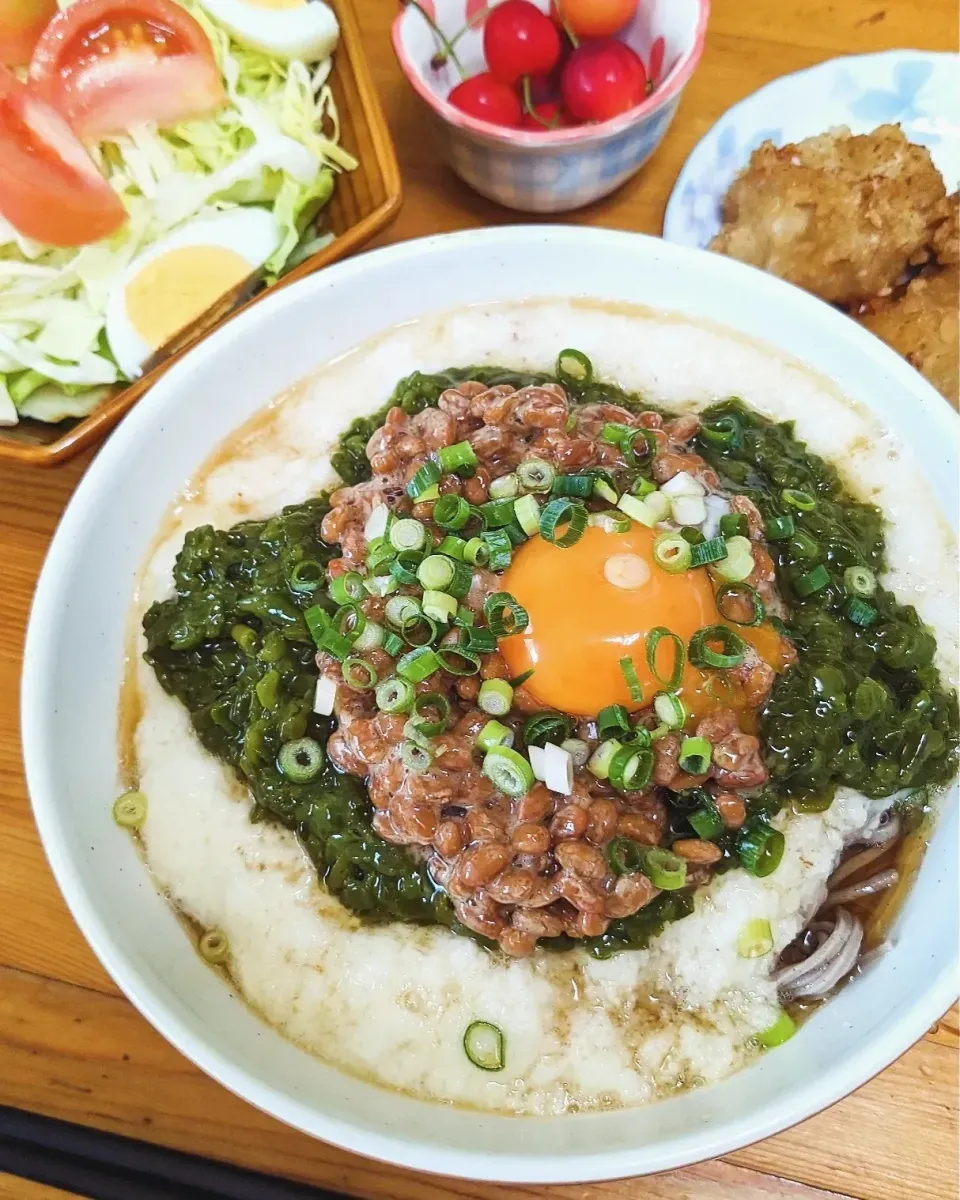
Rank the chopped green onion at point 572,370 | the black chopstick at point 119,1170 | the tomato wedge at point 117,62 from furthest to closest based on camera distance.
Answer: the tomato wedge at point 117,62 → the chopped green onion at point 572,370 → the black chopstick at point 119,1170

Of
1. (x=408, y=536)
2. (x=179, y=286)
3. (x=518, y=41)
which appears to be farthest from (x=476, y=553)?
(x=518, y=41)

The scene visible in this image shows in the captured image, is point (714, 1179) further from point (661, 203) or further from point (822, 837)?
point (661, 203)

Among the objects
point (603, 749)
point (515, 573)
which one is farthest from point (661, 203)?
point (603, 749)

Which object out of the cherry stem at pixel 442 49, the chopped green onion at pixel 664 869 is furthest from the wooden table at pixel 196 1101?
the cherry stem at pixel 442 49

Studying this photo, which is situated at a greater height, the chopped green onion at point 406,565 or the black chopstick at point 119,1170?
the chopped green onion at point 406,565

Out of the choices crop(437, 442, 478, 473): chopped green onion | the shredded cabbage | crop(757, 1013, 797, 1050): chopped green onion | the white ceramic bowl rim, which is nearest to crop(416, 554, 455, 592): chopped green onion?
crop(437, 442, 478, 473): chopped green onion

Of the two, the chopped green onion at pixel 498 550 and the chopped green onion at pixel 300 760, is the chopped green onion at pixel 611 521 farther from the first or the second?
the chopped green onion at pixel 300 760
